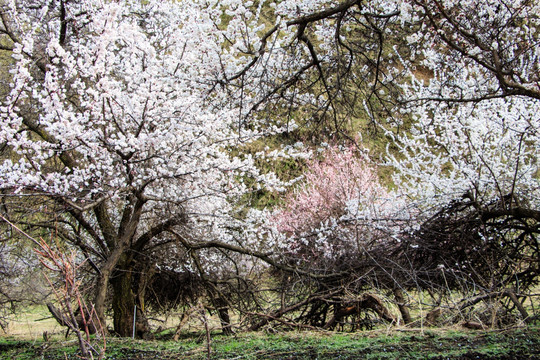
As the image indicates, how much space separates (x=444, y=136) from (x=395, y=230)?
2.10 m

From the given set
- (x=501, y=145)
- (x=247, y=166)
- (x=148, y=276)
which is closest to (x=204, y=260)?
(x=148, y=276)

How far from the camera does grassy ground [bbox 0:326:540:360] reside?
282cm

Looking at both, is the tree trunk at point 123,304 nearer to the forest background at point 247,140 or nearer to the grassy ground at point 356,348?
the forest background at point 247,140

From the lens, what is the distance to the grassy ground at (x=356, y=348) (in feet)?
9.24

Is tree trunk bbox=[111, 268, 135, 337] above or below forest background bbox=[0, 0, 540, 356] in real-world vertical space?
below

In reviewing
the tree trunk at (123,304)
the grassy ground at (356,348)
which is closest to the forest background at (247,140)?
the tree trunk at (123,304)

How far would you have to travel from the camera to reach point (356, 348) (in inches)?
125

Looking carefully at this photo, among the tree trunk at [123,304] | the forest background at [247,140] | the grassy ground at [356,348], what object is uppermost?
the forest background at [247,140]

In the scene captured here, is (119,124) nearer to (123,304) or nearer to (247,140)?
(247,140)

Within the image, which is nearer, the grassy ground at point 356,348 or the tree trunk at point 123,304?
the grassy ground at point 356,348

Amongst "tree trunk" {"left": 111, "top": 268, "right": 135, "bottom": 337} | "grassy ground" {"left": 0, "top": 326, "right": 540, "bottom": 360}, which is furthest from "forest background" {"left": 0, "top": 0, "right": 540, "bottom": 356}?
"grassy ground" {"left": 0, "top": 326, "right": 540, "bottom": 360}

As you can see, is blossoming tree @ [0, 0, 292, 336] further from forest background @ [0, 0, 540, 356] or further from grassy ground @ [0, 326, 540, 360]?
grassy ground @ [0, 326, 540, 360]

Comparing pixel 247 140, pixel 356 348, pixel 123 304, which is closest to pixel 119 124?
pixel 247 140

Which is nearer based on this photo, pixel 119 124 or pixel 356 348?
pixel 356 348
